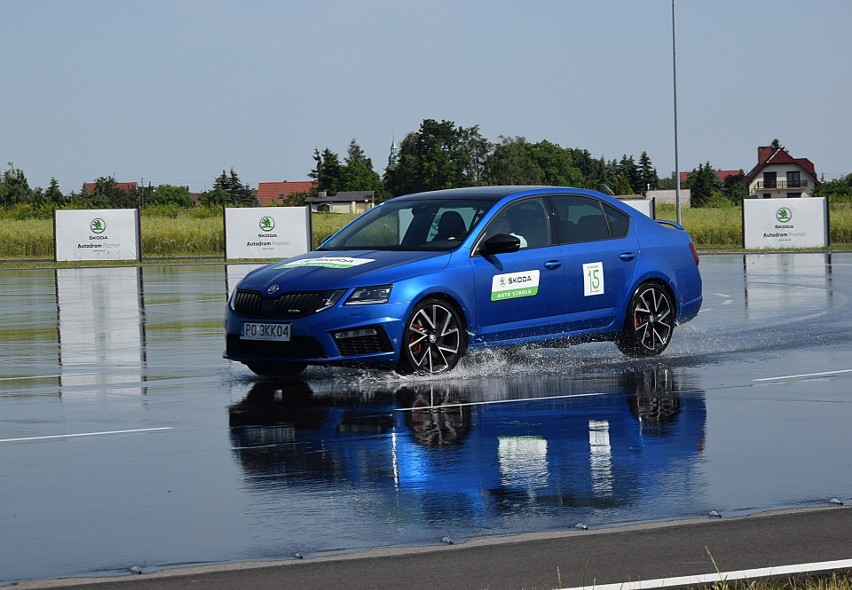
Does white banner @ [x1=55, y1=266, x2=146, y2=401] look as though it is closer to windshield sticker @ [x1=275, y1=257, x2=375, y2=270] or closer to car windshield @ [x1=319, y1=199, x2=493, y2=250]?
windshield sticker @ [x1=275, y1=257, x2=375, y2=270]

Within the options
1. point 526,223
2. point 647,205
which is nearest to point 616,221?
point 526,223

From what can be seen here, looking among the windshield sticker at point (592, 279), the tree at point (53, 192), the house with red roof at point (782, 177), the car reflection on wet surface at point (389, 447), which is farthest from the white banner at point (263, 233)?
the house with red roof at point (782, 177)

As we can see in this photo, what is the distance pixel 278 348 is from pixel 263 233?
33093 millimetres

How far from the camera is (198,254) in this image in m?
52.3

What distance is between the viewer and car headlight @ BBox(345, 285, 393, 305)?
11.4m

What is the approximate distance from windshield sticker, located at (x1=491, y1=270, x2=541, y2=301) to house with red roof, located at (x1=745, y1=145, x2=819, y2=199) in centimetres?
15375

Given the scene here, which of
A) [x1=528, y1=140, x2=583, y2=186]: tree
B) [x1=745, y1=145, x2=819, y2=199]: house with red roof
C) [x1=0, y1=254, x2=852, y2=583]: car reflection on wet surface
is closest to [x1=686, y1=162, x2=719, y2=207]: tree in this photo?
[x1=745, y1=145, x2=819, y2=199]: house with red roof

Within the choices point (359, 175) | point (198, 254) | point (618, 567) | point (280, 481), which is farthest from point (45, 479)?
point (359, 175)

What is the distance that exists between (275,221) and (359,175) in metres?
146

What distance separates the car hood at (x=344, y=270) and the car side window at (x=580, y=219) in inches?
58.9

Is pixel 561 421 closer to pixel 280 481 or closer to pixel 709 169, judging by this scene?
pixel 280 481

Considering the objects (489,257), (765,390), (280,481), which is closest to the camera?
(280,481)

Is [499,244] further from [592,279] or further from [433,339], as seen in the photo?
[592,279]

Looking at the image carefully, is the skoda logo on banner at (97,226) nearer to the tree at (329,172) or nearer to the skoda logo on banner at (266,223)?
the skoda logo on banner at (266,223)
